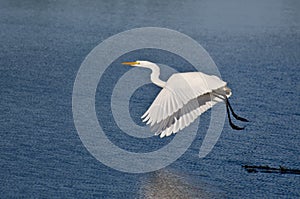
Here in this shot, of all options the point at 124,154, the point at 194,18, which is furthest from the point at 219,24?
the point at 124,154

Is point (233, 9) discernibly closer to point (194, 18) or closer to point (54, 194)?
point (194, 18)

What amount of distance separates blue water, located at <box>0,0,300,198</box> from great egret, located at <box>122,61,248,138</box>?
16cm

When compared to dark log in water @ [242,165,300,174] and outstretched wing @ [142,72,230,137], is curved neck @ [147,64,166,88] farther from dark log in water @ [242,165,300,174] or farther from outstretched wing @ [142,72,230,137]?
dark log in water @ [242,165,300,174]

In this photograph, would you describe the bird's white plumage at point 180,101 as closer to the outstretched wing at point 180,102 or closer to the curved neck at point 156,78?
the outstretched wing at point 180,102

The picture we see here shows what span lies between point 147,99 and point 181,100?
797mm

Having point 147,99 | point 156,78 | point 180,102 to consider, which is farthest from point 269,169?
point 147,99

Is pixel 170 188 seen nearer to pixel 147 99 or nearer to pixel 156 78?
pixel 156 78

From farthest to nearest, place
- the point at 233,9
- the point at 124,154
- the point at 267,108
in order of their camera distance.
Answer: the point at 233,9, the point at 267,108, the point at 124,154

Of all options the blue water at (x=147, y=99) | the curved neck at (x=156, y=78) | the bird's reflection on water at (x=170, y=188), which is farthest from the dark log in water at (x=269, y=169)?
the curved neck at (x=156, y=78)

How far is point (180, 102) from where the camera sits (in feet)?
8.12

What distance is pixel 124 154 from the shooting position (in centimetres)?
263

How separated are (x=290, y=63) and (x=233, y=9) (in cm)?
136

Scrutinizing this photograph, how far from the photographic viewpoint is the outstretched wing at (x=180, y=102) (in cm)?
244

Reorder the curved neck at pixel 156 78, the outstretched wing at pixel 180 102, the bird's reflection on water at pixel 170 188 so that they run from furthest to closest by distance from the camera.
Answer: the curved neck at pixel 156 78
the outstretched wing at pixel 180 102
the bird's reflection on water at pixel 170 188
